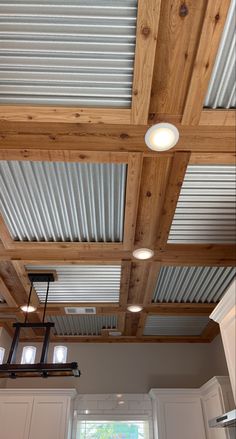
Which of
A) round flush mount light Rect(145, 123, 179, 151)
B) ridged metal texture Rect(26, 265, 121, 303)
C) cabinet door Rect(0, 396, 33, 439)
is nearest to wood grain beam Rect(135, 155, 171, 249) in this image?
round flush mount light Rect(145, 123, 179, 151)

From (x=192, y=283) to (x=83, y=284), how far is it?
1092 mm

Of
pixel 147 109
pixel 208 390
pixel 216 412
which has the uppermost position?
pixel 147 109

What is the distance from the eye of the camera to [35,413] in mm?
4113

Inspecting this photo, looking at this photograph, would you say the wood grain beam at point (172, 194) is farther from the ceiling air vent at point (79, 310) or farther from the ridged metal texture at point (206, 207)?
the ceiling air vent at point (79, 310)

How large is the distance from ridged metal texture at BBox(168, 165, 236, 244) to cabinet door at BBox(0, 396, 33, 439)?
111 inches

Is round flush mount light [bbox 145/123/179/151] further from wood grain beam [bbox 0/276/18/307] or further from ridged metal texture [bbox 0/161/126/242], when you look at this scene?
wood grain beam [bbox 0/276/18/307]

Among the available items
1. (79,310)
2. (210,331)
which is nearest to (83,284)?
(79,310)

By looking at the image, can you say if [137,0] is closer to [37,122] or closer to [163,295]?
[37,122]

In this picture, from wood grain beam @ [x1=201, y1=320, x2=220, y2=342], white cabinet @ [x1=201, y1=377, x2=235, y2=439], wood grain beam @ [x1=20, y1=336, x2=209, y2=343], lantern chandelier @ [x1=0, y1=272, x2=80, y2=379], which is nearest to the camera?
lantern chandelier @ [x1=0, y1=272, x2=80, y2=379]

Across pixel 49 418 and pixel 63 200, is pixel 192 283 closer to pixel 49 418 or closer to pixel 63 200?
pixel 63 200

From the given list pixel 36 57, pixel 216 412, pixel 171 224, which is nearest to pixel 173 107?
pixel 36 57

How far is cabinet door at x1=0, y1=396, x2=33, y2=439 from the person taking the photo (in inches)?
157

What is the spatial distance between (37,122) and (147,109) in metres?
0.59

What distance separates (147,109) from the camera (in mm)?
1812
